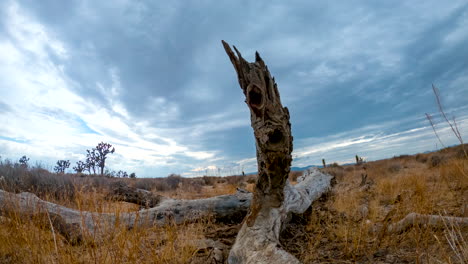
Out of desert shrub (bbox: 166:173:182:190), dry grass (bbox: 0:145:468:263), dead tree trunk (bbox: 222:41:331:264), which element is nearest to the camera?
dry grass (bbox: 0:145:468:263)

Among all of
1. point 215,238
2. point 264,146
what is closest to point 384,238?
point 264,146

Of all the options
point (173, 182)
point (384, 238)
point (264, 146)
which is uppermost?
point (264, 146)

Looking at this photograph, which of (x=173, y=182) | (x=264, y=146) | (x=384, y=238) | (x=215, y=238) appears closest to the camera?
(x=264, y=146)

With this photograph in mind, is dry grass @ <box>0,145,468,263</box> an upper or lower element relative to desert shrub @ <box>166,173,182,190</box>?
lower

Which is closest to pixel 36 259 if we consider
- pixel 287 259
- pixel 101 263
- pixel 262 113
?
pixel 101 263

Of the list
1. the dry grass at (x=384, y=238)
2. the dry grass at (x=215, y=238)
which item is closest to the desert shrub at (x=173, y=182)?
the dry grass at (x=384, y=238)

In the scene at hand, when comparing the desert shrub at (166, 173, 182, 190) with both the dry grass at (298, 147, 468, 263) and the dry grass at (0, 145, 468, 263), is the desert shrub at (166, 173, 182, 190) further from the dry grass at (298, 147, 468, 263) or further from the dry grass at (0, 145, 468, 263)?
the dry grass at (0, 145, 468, 263)

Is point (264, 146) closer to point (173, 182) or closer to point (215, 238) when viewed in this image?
point (215, 238)

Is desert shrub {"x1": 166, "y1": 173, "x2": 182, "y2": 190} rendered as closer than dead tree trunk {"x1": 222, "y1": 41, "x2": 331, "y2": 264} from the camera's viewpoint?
No

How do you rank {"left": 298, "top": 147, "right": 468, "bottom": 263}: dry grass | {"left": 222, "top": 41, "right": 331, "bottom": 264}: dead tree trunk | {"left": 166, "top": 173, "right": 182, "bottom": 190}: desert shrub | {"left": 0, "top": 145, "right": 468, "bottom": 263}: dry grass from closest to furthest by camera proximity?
1. {"left": 0, "top": 145, "right": 468, "bottom": 263}: dry grass
2. {"left": 298, "top": 147, "right": 468, "bottom": 263}: dry grass
3. {"left": 222, "top": 41, "right": 331, "bottom": 264}: dead tree trunk
4. {"left": 166, "top": 173, "right": 182, "bottom": 190}: desert shrub

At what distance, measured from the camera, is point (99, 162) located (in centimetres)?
2272

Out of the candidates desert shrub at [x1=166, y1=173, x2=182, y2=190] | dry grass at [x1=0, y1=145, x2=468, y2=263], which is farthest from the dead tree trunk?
desert shrub at [x1=166, y1=173, x2=182, y2=190]

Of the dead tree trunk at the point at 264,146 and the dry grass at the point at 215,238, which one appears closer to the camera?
the dry grass at the point at 215,238

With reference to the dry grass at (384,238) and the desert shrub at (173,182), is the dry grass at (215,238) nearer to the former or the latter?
the dry grass at (384,238)
